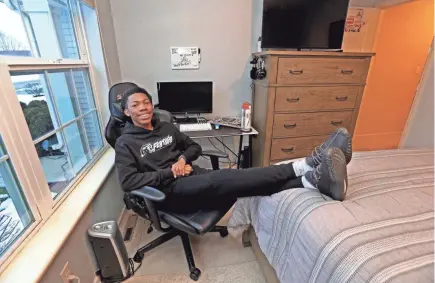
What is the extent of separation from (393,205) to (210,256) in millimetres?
1144

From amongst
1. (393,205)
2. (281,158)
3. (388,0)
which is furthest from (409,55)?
(393,205)

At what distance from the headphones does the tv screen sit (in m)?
0.15

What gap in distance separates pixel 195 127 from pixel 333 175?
140 centimetres

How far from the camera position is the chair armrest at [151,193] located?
1053 millimetres

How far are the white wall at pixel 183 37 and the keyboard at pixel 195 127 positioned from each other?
1.51ft

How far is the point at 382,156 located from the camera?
4.61 feet

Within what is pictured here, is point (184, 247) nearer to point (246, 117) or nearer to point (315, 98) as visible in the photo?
point (246, 117)

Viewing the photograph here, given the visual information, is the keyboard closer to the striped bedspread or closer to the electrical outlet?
the striped bedspread

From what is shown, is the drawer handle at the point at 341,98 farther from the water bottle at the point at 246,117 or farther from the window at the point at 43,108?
the window at the point at 43,108

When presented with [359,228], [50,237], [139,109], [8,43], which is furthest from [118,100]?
[359,228]

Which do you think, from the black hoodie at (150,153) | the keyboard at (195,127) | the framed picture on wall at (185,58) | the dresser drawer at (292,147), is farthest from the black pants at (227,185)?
the framed picture on wall at (185,58)

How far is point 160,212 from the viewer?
1.25 m

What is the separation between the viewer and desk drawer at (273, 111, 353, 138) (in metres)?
2.13

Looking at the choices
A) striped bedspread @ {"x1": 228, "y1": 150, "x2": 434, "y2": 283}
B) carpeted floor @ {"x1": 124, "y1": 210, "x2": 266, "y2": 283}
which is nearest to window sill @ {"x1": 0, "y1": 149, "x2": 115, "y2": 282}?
carpeted floor @ {"x1": 124, "y1": 210, "x2": 266, "y2": 283}
